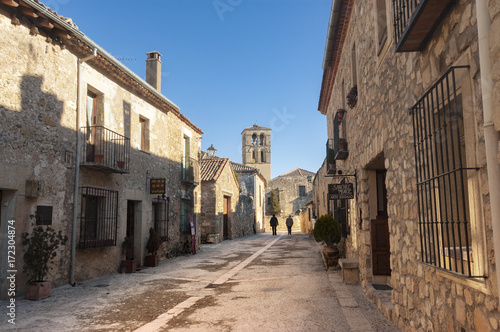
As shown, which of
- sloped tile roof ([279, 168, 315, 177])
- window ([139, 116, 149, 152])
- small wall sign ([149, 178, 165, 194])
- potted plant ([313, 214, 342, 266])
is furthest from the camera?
sloped tile roof ([279, 168, 315, 177])

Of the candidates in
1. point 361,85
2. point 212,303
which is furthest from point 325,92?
point 212,303

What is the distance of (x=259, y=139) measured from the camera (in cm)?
5341

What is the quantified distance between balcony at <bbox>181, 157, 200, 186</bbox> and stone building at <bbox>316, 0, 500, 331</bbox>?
821 cm

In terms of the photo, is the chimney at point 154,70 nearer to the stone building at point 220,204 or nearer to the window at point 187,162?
the window at point 187,162

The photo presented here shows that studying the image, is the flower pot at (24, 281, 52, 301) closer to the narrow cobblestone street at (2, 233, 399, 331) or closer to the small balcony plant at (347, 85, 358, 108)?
the narrow cobblestone street at (2, 233, 399, 331)

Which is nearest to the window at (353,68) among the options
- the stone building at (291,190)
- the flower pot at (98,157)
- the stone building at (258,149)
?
the flower pot at (98,157)

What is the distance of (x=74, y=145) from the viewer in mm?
8422

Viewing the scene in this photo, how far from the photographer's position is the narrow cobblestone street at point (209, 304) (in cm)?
495

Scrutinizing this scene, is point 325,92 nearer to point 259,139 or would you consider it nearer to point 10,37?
point 10,37

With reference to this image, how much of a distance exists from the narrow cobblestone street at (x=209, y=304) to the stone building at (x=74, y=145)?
1.22m

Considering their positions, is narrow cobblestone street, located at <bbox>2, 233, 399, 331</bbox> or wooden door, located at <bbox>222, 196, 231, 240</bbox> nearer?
narrow cobblestone street, located at <bbox>2, 233, 399, 331</bbox>

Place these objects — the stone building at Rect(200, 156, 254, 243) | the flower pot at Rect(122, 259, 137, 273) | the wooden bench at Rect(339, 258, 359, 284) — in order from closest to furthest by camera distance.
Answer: the wooden bench at Rect(339, 258, 359, 284) < the flower pot at Rect(122, 259, 137, 273) < the stone building at Rect(200, 156, 254, 243)

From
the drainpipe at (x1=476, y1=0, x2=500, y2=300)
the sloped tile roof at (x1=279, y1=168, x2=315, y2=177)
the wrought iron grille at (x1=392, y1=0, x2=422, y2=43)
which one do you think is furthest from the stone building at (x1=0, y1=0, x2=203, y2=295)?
the sloped tile roof at (x1=279, y1=168, x2=315, y2=177)

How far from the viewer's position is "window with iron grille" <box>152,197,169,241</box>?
42.3 ft
